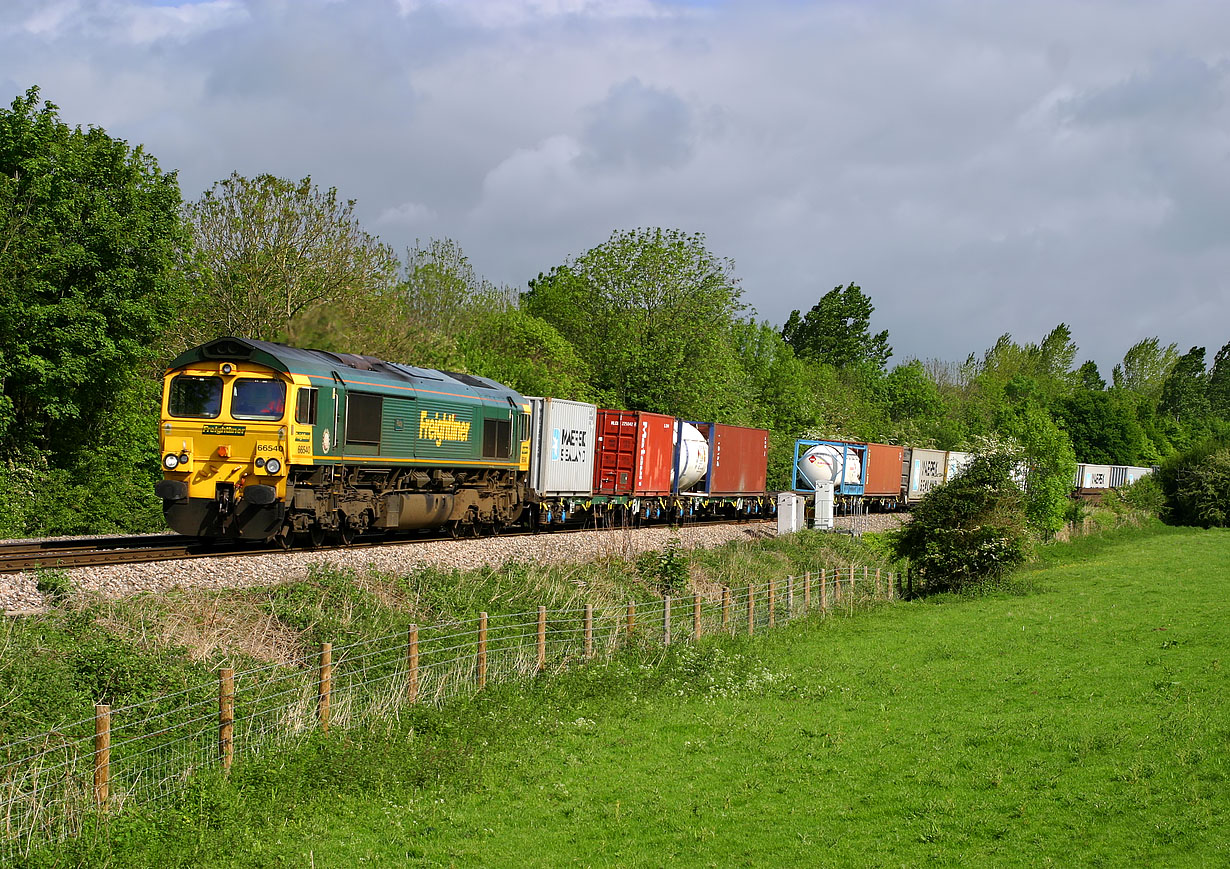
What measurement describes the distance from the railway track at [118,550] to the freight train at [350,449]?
37 centimetres

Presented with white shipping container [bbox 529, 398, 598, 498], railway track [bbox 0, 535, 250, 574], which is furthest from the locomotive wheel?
white shipping container [bbox 529, 398, 598, 498]

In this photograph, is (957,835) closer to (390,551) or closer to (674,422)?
(390,551)

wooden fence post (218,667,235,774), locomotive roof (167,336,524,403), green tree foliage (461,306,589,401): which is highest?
green tree foliage (461,306,589,401)

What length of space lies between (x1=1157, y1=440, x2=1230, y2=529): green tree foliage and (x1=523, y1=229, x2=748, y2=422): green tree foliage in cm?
2941

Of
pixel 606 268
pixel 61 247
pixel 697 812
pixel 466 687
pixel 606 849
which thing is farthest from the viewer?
pixel 606 268

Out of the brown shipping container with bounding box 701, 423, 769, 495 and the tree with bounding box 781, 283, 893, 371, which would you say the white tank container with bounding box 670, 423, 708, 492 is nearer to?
the brown shipping container with bounding box 701, 423, 769, 495

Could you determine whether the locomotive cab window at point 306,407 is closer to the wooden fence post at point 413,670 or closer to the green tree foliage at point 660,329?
the wooden fence post at point 413,670

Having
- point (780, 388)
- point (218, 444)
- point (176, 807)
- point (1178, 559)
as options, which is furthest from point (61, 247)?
point (780, 388)

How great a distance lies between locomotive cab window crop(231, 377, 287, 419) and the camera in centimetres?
1903

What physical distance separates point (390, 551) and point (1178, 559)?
30.1m

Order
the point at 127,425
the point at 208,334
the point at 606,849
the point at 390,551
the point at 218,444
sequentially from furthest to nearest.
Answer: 1. the point at 208,334
2. the point at 127,425
3. the point at 390,551
4. the point at 218,444
5. the point at 606,849

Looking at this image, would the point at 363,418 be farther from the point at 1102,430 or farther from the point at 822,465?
the point at 1102,430

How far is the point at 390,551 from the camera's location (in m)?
21.0

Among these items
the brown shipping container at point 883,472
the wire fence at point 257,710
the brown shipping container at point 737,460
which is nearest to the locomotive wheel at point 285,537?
the wire fence at point 257,710
